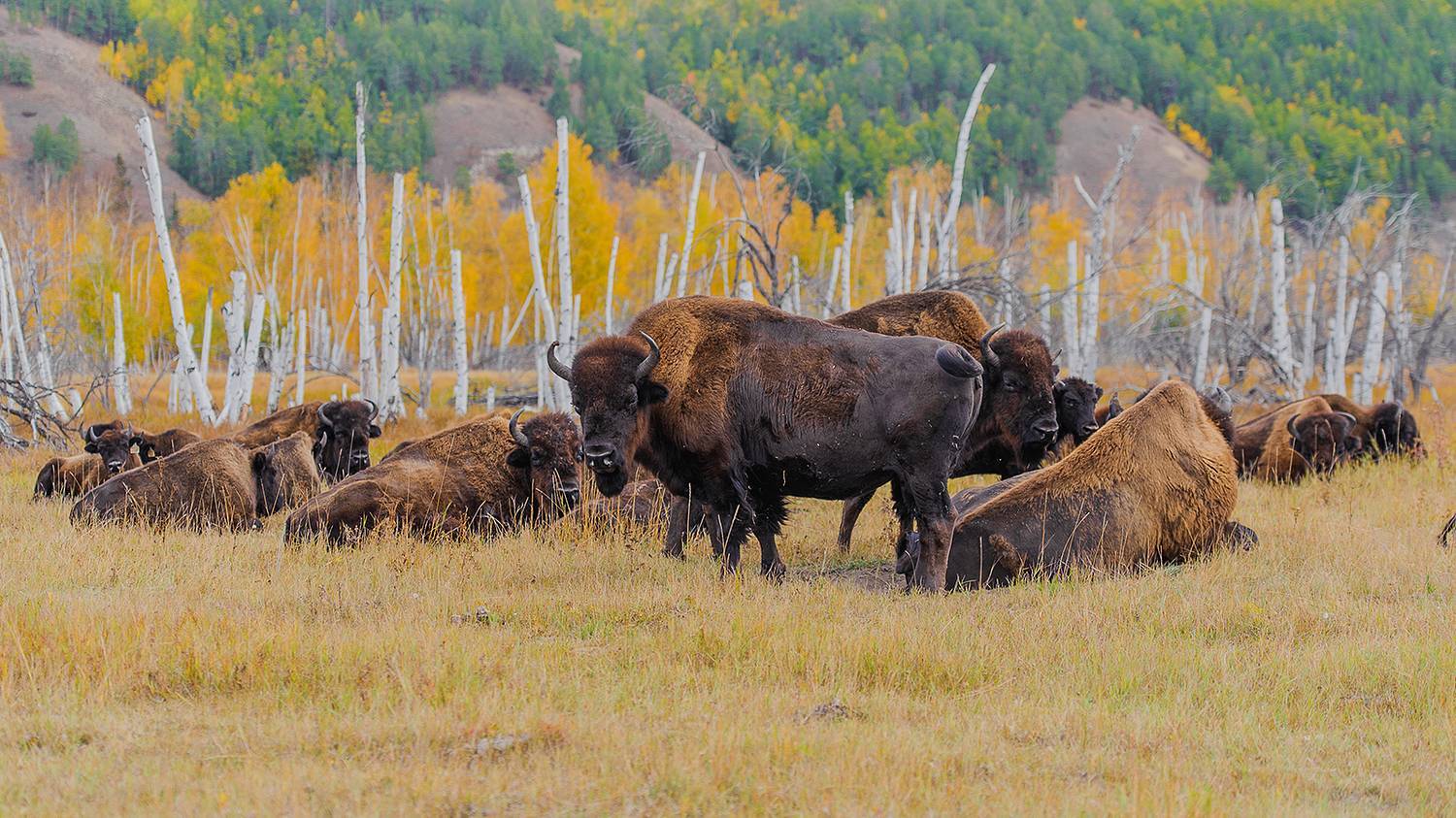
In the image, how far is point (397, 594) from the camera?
8.07 m

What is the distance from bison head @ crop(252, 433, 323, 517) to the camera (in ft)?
42.2

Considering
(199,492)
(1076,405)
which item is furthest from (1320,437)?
(199,492)

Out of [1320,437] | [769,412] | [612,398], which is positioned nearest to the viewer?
[612,398]

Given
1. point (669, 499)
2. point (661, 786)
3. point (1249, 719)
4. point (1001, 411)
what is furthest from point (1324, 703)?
point (669, 499)

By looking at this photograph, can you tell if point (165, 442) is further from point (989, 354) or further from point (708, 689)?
point (708, 689)

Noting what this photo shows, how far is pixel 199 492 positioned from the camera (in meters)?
11.9

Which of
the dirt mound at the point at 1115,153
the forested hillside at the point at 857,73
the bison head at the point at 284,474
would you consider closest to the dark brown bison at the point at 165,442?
the bison head at the point at 284,474

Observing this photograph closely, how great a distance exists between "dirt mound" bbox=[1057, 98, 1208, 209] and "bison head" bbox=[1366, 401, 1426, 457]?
108 meters

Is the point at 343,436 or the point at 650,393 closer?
the point at 650,393

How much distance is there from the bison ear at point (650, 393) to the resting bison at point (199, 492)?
4.99 m

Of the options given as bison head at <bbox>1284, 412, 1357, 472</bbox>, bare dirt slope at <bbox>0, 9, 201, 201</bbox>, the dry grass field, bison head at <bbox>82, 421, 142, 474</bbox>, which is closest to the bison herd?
the dry grass field

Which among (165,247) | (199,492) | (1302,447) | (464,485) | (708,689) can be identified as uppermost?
(165,247)

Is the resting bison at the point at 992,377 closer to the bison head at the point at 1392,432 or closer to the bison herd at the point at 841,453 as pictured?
the bison herd at the point at 841,453

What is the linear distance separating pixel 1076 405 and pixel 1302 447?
5.26 meters
